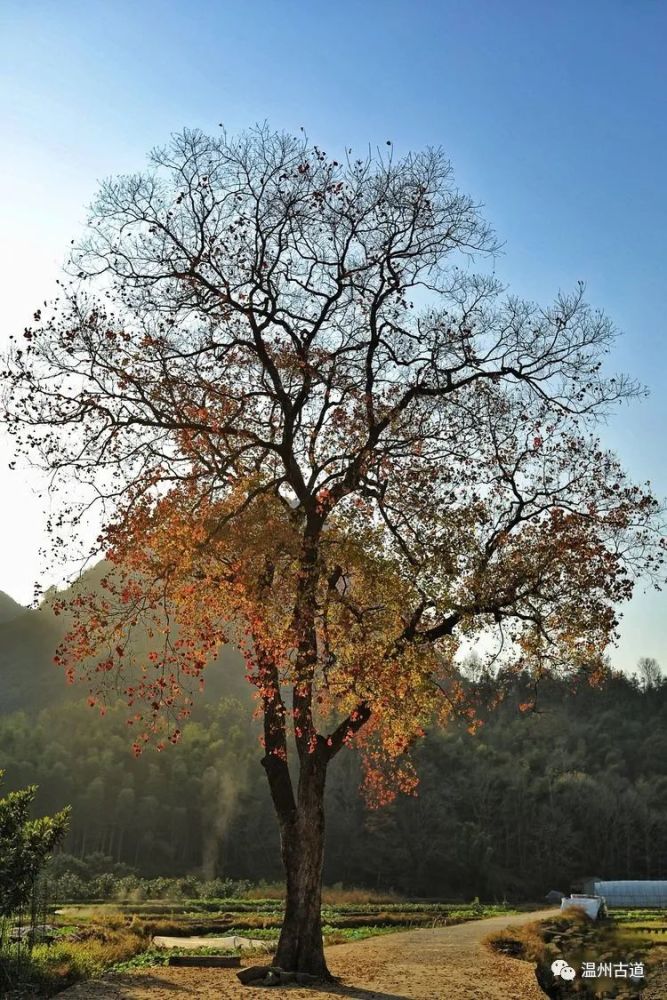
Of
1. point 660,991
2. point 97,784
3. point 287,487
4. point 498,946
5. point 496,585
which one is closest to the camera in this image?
point 660,991

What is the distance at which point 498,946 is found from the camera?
16.9 meters

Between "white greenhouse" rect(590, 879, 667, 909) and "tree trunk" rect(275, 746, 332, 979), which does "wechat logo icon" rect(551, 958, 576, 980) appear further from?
"white greenhouse" rect(590, 879, 667, 909)

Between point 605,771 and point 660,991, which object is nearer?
point 660,991

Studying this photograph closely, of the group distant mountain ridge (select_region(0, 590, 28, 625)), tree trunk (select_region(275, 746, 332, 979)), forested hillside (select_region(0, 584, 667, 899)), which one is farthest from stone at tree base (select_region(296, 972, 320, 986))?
distant mountain ridge (select_region(0, 590, 28, 625))

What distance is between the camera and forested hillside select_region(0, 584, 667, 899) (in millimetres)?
48625

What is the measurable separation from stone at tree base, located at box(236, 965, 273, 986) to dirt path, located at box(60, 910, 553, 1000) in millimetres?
140

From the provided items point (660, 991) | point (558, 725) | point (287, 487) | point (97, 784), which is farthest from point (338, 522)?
point (558, 725)

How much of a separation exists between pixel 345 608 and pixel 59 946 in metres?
6.50

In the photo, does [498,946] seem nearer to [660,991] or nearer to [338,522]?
[660,991]

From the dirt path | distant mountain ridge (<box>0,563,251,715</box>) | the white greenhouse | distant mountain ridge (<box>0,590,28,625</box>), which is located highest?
distant mountain ridge (<box>0,590,28,625</box>)

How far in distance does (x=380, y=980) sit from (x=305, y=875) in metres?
1.73

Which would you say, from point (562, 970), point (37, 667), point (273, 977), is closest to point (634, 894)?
point (562, 970)

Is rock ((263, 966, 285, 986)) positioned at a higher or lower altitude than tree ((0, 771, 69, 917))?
lower

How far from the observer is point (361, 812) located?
50.9 m
